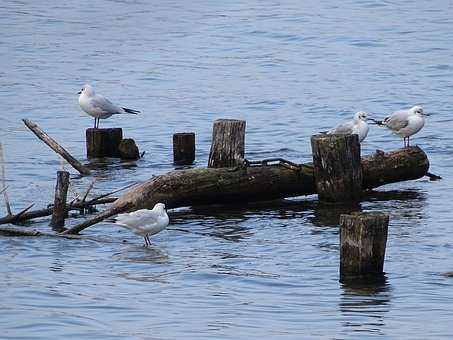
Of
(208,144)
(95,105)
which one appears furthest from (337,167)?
(95,105)

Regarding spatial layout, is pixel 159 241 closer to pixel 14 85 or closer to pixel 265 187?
pixel 265 187

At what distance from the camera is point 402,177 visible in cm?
1469

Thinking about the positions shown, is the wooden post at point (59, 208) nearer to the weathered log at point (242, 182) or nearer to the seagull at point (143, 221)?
the weathered log at point (242, 182)

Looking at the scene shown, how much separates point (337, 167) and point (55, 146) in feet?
11.5

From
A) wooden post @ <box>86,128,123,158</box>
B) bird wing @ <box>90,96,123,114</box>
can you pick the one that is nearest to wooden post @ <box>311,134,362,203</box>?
wooden post @ <box>86,128,123,158</box>

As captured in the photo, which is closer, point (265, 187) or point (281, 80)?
point (265, 187)

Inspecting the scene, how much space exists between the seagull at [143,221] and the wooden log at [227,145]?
221 centimetres

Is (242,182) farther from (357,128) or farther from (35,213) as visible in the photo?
(357,128)

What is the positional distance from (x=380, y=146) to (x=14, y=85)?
31.3ft

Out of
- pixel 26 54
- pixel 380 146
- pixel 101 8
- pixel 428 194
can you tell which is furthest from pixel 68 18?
pixel 428 194

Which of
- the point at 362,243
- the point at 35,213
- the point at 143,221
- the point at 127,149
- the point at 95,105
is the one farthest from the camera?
the point at 95,105

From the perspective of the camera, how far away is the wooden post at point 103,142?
57.5 ft

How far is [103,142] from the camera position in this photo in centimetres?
1755

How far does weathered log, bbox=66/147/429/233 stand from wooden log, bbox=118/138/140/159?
3952 mm
